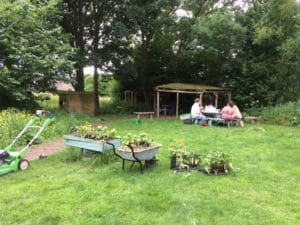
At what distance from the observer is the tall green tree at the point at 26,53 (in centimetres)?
1233

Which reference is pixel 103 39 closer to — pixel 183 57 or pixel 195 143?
pixel 183 57

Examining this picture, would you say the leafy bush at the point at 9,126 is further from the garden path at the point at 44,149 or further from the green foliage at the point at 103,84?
the green foliage at the point at 103,84

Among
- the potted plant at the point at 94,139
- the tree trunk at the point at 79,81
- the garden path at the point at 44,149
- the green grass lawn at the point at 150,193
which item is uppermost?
the tree trunk at the point at 79,81

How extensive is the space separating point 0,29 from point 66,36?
3759 millimetres

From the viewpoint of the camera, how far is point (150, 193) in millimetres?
5445

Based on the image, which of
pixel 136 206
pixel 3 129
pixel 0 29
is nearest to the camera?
pixel 136 206

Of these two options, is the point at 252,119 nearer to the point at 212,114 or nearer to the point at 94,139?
the point at 212,114

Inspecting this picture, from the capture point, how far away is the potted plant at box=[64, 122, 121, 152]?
713cm

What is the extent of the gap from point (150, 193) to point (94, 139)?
7.66 ft

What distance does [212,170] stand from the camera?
6441mm

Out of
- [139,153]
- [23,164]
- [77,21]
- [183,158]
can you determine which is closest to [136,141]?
[139,153]

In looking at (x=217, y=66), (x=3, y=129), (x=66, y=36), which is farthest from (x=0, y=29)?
(x=217, y=66)

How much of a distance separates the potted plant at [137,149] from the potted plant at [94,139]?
0.48m

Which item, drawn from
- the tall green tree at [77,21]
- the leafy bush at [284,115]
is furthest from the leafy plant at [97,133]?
the tall green tree at [77,21]
